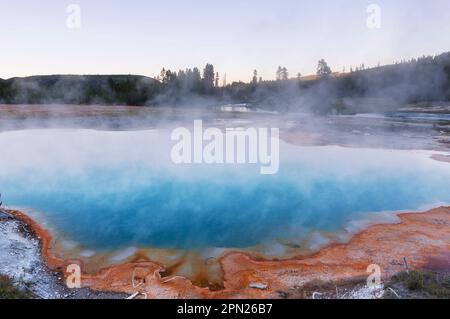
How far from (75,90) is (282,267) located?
252 ft

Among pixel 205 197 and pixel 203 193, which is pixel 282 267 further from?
pixel 203 193

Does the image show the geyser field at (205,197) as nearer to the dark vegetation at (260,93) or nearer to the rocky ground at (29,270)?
the rocky ground at (29,270)

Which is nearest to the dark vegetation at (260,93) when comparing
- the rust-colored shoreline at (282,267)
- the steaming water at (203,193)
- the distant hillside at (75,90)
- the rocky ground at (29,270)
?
the distant hillside at (75,90)

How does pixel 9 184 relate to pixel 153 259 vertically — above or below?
above

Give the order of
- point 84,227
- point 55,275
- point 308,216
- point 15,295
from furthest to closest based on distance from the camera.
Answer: point 308,216, point 84,227, point 55,275, point 15,295

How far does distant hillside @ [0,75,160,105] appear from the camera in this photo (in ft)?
210

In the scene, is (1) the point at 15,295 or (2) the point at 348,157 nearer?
(1) the point at 15,295

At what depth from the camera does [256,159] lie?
2208 centimetres

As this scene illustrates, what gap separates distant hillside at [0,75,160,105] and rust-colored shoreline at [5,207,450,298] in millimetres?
61648

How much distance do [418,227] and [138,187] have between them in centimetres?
1114

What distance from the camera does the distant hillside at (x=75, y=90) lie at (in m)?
64.0
